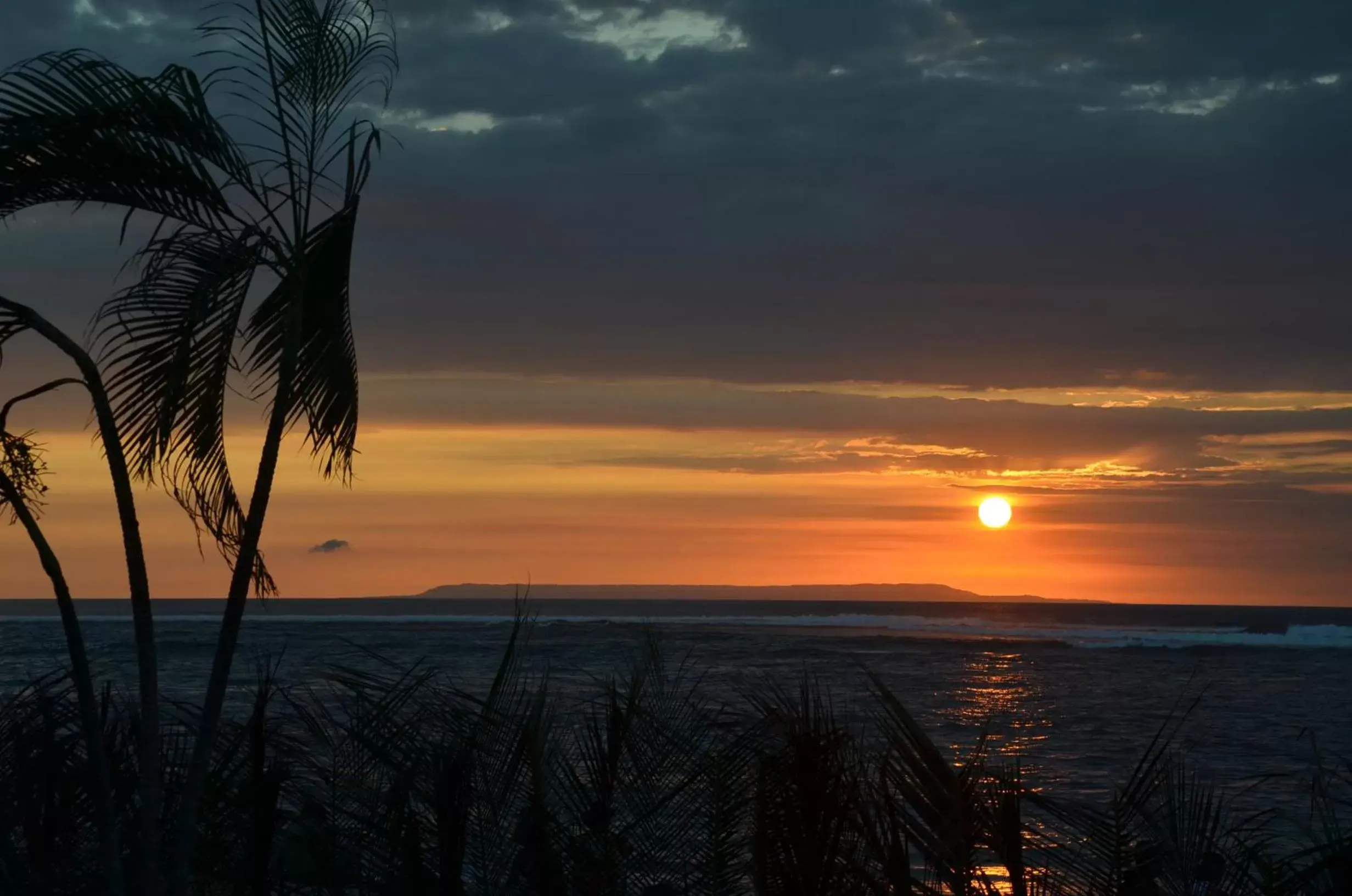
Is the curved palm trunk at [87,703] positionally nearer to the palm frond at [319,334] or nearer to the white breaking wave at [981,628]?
the palm frond at [319,334]

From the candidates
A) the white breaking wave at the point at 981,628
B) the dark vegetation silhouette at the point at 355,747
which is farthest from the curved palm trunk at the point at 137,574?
the white breaking wave at the point at 981,628

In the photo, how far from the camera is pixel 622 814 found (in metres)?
4.88

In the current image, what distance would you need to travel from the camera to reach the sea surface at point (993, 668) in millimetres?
18094

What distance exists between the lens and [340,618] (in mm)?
101562

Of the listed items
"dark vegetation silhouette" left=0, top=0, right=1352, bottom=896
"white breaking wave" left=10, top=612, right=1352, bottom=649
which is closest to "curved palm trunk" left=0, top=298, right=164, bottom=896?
"dark vegetation silhouette" left=0, top=0, right=1352, bottom=896

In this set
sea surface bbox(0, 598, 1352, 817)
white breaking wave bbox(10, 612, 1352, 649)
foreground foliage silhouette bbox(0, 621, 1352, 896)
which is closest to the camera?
foreground foliage silhouette bbox(0, 621, 1352, 896)

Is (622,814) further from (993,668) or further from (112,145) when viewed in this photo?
(993,668)

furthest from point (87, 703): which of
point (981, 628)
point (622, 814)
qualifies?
point (981, 628)

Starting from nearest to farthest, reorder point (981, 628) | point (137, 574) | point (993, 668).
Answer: point (137, 574)
point (993, 668)
point (981, 628)

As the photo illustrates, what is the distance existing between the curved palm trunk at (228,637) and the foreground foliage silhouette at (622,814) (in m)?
0.40

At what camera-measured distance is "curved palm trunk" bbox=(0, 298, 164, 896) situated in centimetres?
436

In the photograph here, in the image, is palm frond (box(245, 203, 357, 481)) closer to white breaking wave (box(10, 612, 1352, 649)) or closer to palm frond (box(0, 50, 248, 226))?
palm frond (box(0, 50, 248, 226))

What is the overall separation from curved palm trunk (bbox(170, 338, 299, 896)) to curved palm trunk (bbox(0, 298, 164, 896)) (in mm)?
92

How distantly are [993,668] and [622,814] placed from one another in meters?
40.0
